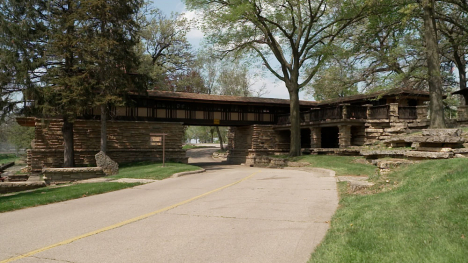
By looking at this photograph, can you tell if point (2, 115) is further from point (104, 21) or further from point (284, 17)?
point (284, 17)

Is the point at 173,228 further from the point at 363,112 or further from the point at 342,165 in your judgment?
the point at 363,112

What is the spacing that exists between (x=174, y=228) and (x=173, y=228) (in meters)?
0.02

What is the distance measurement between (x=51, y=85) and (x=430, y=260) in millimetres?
24809

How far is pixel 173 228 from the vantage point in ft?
20.9

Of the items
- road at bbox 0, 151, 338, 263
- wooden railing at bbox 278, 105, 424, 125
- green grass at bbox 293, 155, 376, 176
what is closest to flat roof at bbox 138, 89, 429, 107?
wooden railing at bbox 278, 105, 424, 125

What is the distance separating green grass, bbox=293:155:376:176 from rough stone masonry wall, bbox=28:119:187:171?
35.7 feet

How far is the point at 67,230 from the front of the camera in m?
6.42

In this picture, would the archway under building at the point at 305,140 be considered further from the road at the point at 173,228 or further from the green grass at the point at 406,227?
the green grass at the point at 406,227

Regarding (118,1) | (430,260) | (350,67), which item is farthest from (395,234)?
(350,67)

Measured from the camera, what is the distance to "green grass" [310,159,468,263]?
4152 millimetres

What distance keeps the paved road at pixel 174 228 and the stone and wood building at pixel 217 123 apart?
47.3 ft

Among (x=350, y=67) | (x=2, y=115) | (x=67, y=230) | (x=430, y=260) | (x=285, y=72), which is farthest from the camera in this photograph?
(x=350, y=67)

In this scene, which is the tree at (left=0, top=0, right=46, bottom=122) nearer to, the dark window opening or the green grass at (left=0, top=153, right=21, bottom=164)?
the dark window opening

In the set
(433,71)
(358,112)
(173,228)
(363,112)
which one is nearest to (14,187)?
(173,228)
